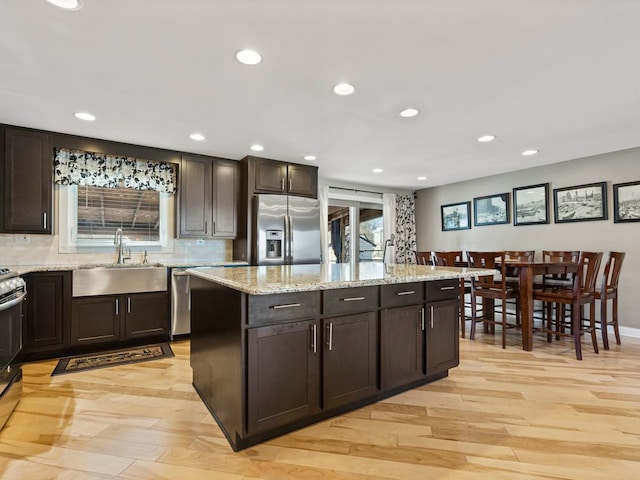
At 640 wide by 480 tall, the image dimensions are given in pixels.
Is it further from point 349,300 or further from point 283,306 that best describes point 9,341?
point 349,300

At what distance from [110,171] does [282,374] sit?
3.50 meters

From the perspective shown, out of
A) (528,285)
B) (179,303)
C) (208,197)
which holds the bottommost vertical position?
(179,303)

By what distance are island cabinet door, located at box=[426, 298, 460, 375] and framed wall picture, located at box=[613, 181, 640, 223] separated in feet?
10.3

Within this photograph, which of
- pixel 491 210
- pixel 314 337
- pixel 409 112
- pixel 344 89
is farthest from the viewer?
pixel 491 210

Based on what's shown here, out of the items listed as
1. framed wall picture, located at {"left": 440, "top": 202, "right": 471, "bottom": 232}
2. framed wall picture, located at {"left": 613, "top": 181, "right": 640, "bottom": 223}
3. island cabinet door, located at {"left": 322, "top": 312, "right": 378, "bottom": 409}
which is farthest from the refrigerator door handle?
framed wall picture, located at {"left": 613, "top": 181, "right": 640, "bottom": 223}

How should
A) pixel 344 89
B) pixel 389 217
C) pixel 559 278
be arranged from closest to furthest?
pixel 344 89 < pixel 559 278 < pixel 389 217

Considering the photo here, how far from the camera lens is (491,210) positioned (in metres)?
5.63

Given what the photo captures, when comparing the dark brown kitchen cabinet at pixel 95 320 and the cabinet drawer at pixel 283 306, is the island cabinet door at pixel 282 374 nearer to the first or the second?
the cabinet drawer at pixel 283 306

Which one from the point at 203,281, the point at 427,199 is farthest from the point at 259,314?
the point at 427,199

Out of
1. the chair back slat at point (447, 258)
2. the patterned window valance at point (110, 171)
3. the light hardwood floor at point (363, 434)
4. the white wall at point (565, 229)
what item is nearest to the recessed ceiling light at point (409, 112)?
the chair back slat at point (447, 258)

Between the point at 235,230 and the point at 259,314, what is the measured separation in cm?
306

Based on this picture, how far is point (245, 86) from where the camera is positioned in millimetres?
2525

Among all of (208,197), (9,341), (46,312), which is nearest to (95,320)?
(46,312)

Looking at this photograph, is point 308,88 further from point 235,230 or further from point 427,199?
point 427,199
